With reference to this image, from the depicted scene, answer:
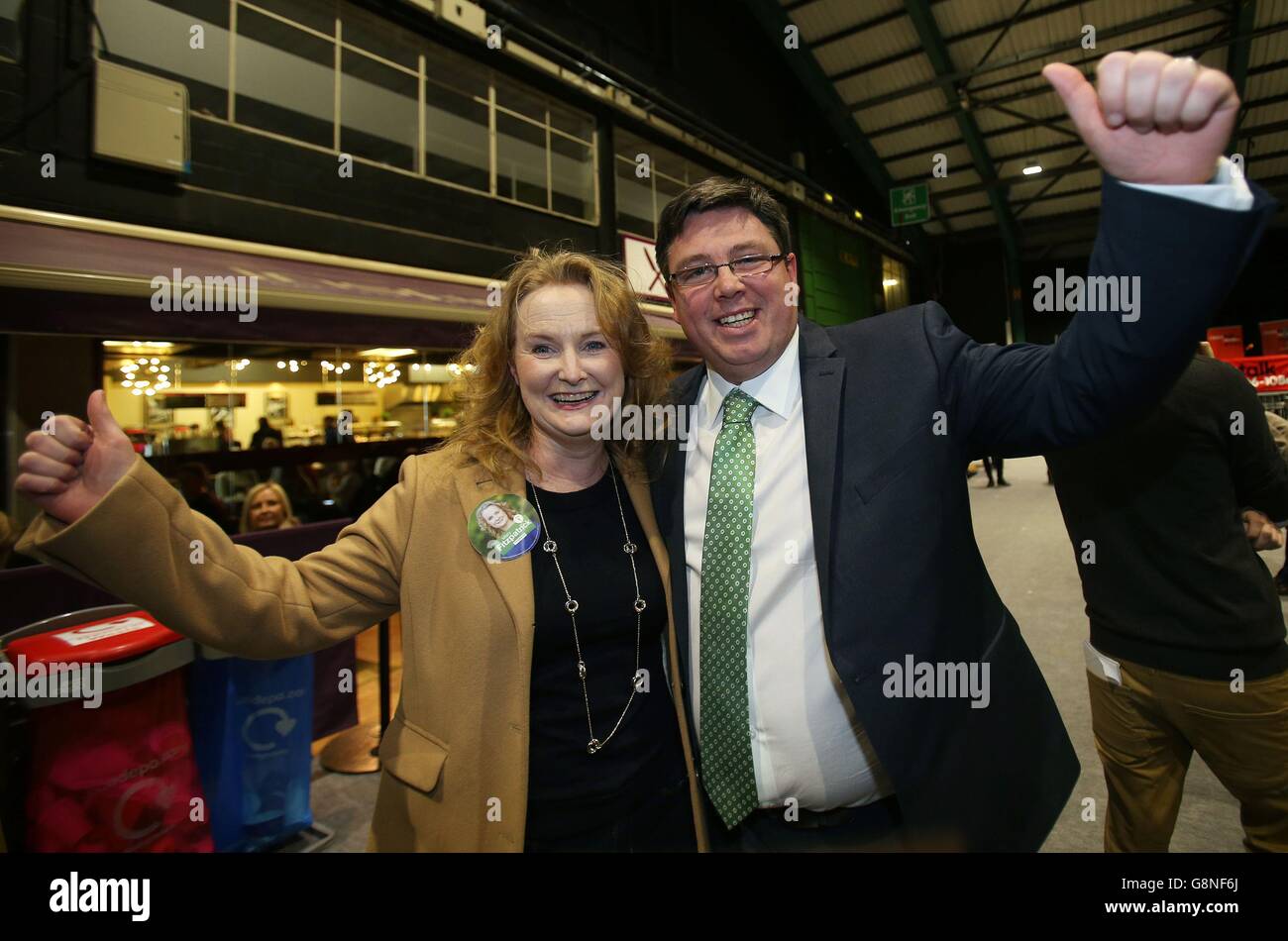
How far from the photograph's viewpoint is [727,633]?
1.20 m

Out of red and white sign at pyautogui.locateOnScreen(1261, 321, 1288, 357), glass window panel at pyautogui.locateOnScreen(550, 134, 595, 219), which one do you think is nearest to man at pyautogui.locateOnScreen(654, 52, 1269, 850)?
glass window panel at pyautogui.locateOnScreen(550, 134, 595, 219)

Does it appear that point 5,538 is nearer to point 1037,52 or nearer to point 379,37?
point 379,37

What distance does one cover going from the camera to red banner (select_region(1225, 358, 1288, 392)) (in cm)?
594

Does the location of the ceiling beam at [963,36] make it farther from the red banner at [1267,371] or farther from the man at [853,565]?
the man at [853,565]

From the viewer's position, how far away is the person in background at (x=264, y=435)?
6.22 m

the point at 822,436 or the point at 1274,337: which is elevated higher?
the point at 1274,337

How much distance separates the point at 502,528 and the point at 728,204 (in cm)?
86

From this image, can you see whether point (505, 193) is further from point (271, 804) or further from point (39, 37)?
point (271, 804)

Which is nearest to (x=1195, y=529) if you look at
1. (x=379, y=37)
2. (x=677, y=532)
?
(x=677, y=532)

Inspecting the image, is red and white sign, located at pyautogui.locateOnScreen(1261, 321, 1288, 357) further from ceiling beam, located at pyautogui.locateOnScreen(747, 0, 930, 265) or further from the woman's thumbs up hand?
the woman's thumbs up hand

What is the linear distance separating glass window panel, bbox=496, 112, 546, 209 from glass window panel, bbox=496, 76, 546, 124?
0.13m

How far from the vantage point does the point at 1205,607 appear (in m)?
1.53

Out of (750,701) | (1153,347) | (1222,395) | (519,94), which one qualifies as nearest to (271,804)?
(750,701)

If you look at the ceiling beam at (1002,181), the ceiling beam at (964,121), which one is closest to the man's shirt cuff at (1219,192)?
the ceiling beam at (964,121)
